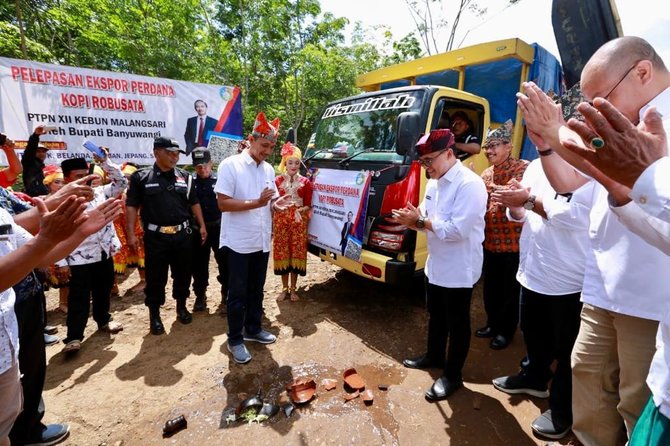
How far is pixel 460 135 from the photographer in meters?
3.99

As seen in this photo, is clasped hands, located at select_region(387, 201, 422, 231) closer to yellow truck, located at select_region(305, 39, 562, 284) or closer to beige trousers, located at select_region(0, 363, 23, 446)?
yellow truck, located at select_region(305, 39, 562, 284)

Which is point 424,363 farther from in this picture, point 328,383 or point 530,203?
point 530,203

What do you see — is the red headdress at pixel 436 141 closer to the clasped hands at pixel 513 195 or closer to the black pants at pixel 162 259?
the clasped hands at pixel 513 195

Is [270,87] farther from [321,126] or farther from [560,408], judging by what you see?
[560,408]

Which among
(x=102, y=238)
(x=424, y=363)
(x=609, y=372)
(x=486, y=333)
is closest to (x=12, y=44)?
(x=102, y=238)

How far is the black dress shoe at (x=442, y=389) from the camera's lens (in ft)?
7.72

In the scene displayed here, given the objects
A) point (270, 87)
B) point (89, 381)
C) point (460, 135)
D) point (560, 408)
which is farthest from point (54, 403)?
point (270, 87)

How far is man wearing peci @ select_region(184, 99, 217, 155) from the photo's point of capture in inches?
250

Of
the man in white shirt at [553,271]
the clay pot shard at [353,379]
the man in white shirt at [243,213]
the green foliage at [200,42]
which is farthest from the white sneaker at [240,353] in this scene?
the green foliage at [200,42]

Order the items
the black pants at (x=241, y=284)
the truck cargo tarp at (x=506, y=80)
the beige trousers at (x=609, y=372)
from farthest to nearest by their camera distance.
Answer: the truck cargo tarp at (x=506, y=80) < the black pants at (x=241, y=284) < the beige trousers at (x=609, y=372)

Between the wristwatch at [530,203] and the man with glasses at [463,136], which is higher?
the man with glasses at [463,136]

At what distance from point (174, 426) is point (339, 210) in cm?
234

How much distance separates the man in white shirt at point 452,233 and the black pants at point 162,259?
2.26 m

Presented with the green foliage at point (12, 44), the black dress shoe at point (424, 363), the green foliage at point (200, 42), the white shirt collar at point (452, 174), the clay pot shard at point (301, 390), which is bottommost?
the clay pot shard at point (301, 390)
